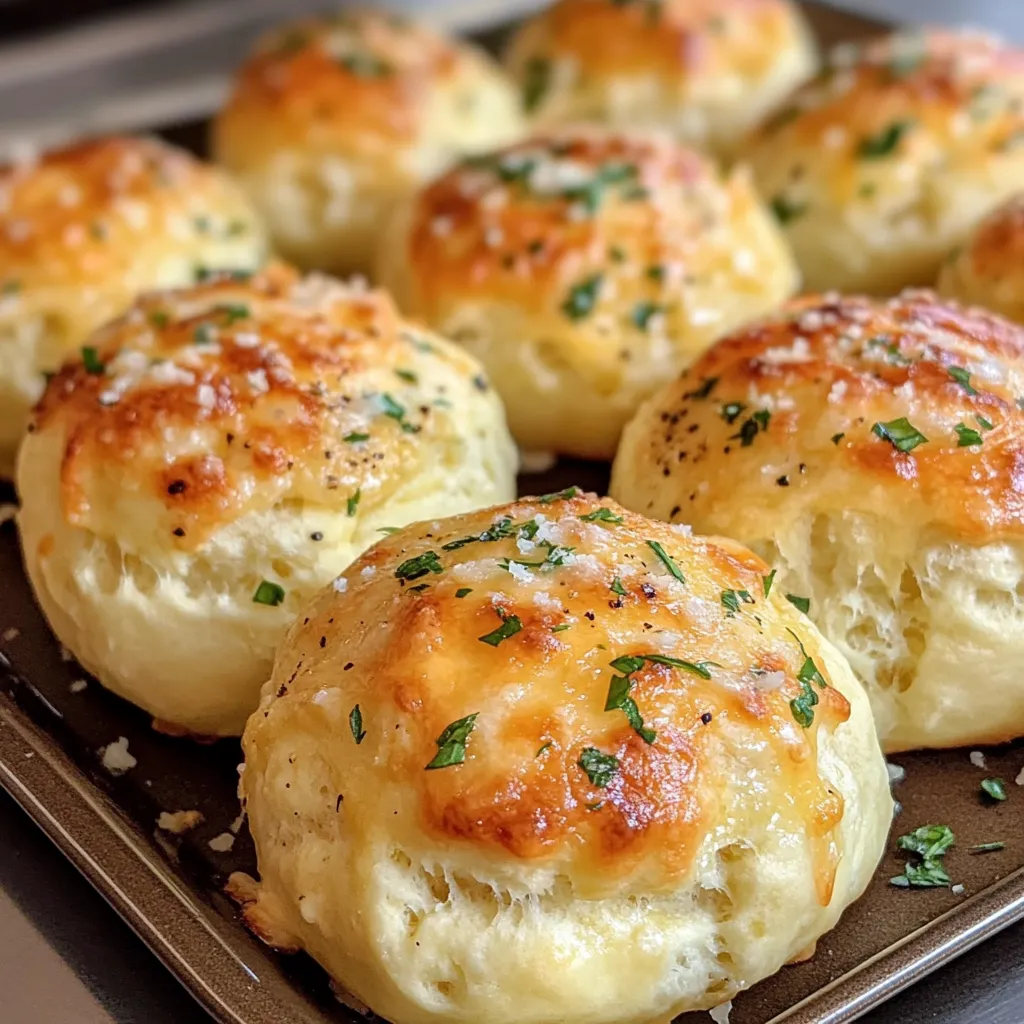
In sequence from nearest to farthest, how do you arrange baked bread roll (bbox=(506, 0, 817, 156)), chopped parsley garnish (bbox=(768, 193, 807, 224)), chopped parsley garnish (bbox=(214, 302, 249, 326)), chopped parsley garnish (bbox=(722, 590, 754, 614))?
chopped parsley garnish (bbox=(722, 590, 754, 614)), chopped parsley garnish (bbox=(214, 302, 249, 326)), chopped parsley garnish (bbox=(768, 193, 807, 224)), baked bread roll (bbox=(506, 0, 817, 156))

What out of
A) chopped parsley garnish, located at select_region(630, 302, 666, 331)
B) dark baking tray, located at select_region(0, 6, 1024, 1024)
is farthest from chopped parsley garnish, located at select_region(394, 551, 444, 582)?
chopped parsley garnish, located at select_region(630, 302, 666, 331)

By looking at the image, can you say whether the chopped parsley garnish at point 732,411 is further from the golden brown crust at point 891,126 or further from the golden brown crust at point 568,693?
the golden brown crust at point 891,126

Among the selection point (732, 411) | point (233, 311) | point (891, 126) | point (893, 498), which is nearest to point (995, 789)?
point (893, 498)

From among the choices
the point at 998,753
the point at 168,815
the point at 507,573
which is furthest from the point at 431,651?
the point at 998,753

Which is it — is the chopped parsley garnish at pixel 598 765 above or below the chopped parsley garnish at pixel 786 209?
below

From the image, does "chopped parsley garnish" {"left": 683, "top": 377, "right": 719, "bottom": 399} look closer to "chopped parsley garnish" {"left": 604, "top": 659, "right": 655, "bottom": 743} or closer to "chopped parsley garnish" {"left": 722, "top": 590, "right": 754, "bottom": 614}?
"chopped parsley garnish" {"left": 722, "top": 590, "right": 754, "bottom": 614}

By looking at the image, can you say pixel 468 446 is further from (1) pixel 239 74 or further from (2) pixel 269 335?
(1) pixel 239 74

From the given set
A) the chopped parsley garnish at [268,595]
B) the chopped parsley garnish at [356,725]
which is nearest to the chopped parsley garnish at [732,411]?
the chopped parsley garnish at [268,595]

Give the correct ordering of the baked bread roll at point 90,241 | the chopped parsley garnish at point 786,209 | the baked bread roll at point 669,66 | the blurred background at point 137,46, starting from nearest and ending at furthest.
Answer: the baked bread roll at point 90,241 → the chopped parsley garnish at point 786,209 → the baked bread roll at point 669,66 → the blurred background at point 137,46
